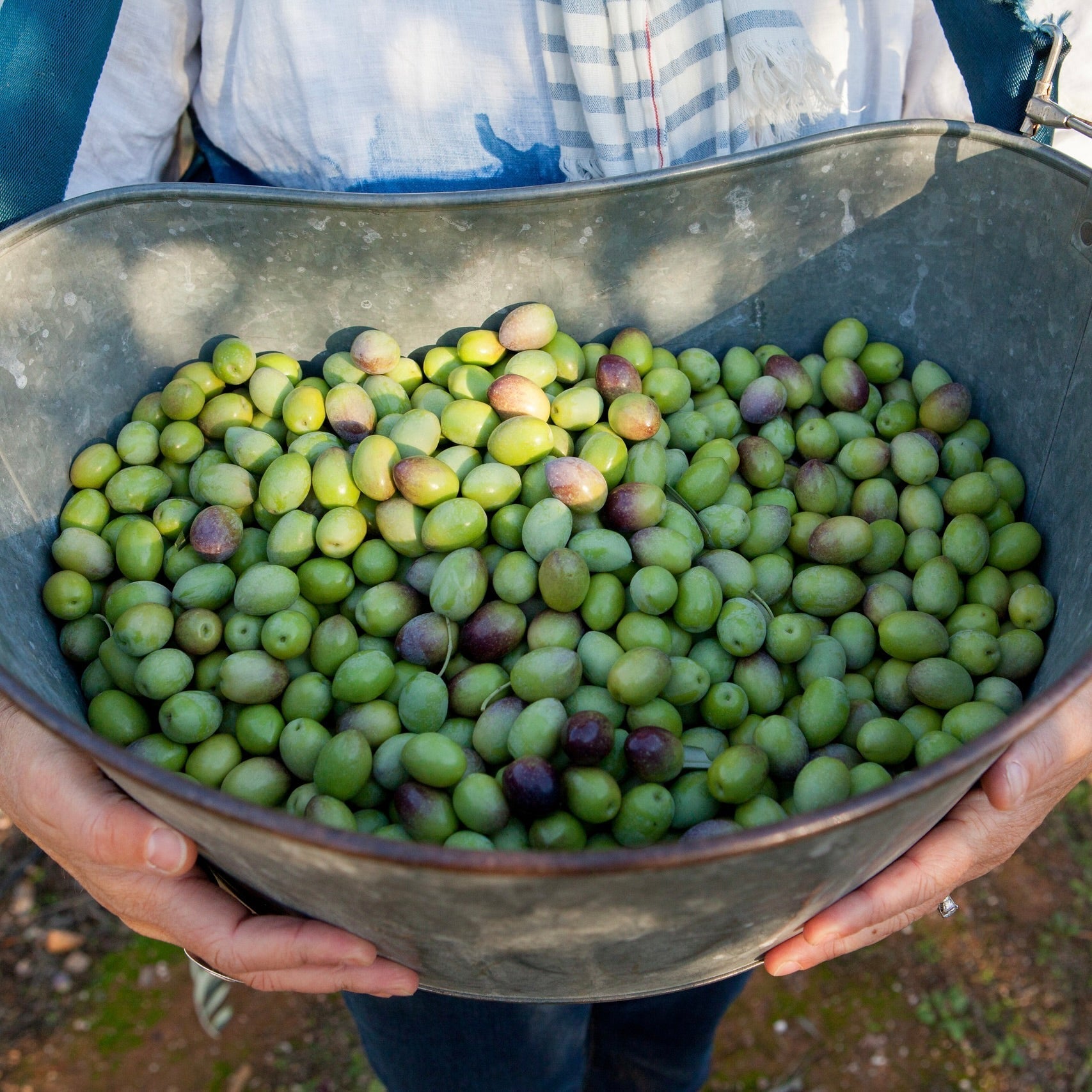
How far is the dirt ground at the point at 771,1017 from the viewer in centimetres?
244

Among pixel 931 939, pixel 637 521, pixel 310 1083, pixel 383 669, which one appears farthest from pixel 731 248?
pixel 310 1083

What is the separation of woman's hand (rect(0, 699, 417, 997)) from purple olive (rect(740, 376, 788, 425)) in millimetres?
1103

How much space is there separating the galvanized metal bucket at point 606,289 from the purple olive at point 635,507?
0.40 m

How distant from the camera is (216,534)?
1503 millimetres

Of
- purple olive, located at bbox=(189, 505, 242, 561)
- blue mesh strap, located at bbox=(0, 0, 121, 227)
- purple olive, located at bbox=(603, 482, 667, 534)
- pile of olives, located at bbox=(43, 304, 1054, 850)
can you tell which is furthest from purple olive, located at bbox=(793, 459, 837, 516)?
blue mesh strap, located at bbox=(0, 0, 121, 227)

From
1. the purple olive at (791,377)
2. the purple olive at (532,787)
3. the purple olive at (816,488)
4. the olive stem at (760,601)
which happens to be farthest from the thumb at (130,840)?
the purple olive at (791,377)

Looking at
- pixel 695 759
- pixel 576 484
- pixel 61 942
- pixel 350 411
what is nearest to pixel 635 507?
pixel 576 484

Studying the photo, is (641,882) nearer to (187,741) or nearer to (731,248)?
(187,741)

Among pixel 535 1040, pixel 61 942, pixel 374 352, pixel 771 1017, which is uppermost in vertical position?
pixel 374 352

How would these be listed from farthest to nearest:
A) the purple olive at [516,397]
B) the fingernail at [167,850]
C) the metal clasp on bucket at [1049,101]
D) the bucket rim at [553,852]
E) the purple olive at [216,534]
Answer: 1. the purple olive at [516,397]
2. the purple olive at [216,534]
3. the metal clasp on bucket at [1049,101]
4. the fingernail at [167,850]
5. the bucket rim at [553,852]

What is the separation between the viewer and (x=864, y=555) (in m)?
1.58

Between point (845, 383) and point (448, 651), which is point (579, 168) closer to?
point (845, 383)

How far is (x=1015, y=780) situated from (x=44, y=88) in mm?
1790

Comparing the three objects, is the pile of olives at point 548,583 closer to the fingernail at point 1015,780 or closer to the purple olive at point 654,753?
the purple olive at point 654,753
